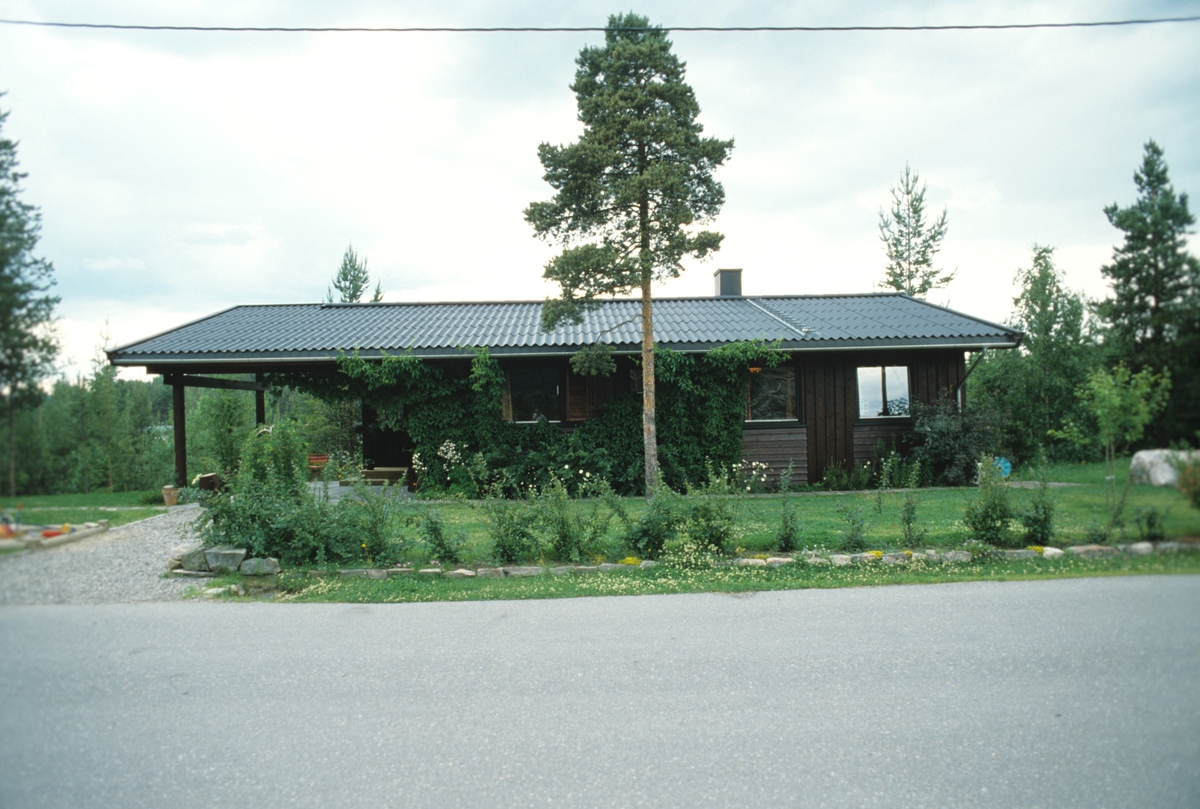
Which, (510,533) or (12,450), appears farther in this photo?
(510,533)

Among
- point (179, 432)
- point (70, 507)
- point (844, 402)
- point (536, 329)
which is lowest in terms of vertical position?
point (70, 507)

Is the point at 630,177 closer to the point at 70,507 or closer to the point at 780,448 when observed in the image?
the point at 780,448

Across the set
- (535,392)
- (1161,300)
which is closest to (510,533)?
(1161,300)

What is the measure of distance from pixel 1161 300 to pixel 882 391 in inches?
631

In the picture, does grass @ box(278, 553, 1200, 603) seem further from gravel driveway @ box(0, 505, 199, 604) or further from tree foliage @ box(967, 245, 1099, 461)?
gravel driveway @ box(0, 505, 199, 604)

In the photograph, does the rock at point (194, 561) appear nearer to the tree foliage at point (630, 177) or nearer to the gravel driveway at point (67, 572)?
the tree foliage at point (630, 177)

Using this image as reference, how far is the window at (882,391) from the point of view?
634 inches

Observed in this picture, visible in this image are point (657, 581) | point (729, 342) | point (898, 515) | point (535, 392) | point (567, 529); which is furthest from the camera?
point (535, 392)

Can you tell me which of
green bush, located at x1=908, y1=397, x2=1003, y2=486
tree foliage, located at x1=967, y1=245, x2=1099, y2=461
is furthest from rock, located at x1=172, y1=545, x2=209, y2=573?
green bush, located at x1=908, y1=397, x2=1003, y2=486

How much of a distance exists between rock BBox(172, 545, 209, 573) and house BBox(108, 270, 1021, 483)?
22.7ft

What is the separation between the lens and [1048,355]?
210cm

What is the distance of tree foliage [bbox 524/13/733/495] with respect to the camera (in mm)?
10250

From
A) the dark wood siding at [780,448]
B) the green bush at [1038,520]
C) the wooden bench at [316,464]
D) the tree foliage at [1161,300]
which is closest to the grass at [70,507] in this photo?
the tree foliage at [1161,300]

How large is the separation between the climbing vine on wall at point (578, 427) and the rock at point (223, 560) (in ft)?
21.3
